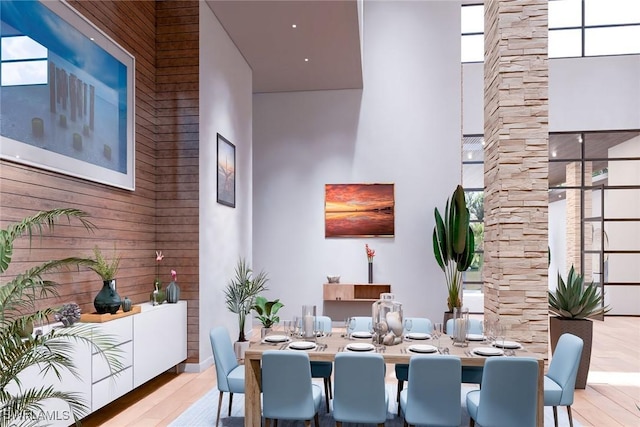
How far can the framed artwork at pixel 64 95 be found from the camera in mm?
3141

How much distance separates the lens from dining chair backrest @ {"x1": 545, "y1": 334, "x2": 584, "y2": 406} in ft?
10.5

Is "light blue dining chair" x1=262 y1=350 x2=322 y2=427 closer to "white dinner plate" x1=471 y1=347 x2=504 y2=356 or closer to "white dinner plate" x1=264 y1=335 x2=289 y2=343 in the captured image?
"white dinner plate" x1=264 y1=335 x2=289 y2=343

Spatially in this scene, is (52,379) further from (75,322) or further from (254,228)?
(254,228)

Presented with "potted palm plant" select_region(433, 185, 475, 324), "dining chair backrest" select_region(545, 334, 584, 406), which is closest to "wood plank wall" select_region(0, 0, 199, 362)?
"dining chair backrest" select_region(545, 334, 584, 406)

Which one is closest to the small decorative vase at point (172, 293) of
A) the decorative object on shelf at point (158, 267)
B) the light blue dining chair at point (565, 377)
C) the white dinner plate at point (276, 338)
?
the decorative object on shelf at point (158, 267)

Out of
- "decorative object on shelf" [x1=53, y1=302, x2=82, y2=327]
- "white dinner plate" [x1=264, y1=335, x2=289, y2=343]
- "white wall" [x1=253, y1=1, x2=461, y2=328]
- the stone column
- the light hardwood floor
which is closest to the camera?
"decorative object on shelf" [x1=53, y1=302, x2=82, y2=327]

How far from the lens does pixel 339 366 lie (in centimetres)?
285

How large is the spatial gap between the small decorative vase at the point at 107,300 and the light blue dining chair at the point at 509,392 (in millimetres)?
2827

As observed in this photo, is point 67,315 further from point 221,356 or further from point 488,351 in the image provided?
point 488,351

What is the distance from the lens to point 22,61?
3219mm

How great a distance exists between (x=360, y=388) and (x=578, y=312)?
2.88 meters

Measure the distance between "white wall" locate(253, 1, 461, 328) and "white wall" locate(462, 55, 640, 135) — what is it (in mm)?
1237

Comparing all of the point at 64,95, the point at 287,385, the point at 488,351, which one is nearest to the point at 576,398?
the point at 488,351

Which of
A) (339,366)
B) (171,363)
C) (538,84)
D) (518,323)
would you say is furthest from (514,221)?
(171,363)
